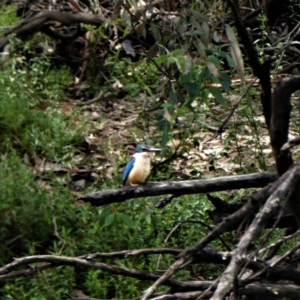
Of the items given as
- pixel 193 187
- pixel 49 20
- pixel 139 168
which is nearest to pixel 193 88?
pixel 193 187

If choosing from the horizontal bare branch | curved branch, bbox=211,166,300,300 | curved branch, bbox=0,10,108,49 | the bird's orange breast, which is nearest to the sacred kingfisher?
the bird's orange breast

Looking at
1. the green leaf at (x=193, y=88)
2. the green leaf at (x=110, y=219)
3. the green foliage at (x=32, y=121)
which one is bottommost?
the green foliage at (x=32, y=121)

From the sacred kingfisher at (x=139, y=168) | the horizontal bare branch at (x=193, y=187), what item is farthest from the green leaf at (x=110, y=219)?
the sacred kingfisher at (x=139, y=168)

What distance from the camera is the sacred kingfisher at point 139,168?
501cm

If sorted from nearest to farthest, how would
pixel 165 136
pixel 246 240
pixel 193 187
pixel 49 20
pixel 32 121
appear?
pixel 246 240 → pixel 193 187 → pixel 165 136 → pixel 32 121 → pixel 49 20

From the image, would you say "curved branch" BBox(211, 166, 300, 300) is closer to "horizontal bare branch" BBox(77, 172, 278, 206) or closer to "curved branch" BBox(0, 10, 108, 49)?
"horizontal bare branch" BBox(77, 172, 278, 206)

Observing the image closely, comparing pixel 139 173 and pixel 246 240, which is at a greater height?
pixel 246 240

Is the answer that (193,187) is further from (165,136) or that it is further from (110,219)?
(165,136)

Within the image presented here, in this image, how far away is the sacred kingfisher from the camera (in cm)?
501

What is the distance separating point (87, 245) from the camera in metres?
5.47

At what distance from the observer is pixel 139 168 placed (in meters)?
5.05

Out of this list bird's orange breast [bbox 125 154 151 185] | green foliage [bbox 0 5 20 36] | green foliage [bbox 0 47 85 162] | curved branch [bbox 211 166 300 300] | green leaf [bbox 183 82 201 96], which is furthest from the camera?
green foliage [bbox 0 5 20 36]

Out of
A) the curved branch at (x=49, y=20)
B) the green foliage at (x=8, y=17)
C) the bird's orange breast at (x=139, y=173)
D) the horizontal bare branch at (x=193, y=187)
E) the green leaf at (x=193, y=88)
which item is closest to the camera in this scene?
the horizontal bare branch at (x=193, y=187)

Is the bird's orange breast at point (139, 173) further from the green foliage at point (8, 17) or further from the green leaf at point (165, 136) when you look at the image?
the green foliage at point (8, 17)
